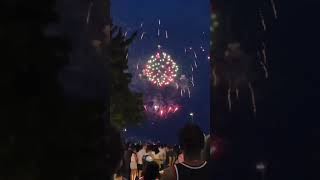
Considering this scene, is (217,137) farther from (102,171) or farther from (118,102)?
(118,102)

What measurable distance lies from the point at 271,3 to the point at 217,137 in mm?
975

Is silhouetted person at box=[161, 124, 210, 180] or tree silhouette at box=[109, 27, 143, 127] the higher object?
tree silhouette at box=[109, 27, 143, 127]

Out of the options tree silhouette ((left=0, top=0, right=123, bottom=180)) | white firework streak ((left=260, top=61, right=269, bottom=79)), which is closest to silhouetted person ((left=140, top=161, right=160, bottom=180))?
tree silhouette ((left=0, top=0, right=123, bottom=180))

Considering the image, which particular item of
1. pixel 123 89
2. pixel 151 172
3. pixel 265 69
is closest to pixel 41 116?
pixel 265 69

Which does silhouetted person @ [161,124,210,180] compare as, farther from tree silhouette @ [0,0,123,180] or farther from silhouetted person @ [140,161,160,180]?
silhouetted person @ [140,161,160,180]

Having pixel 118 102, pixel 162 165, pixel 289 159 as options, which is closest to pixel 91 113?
pixel 289 159

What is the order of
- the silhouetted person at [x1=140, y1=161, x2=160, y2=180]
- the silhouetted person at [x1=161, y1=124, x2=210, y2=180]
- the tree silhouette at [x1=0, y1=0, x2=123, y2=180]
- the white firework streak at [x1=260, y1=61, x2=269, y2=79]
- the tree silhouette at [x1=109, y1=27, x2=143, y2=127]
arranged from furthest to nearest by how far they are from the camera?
the tree silhouette at [x1=109, y1=27, x2=143, y2=127] < the silhouetted person at [x1=140, y1=161, x2=160, y2=180] < the tree silhouette at [x1=0, y1=0, x2=123, y2=180] < the silhouetted person at [x1=161, y1=124, x2=210, y2=180] < the white firework streak at [x1=260, y1=61, x2=269, y2=79]

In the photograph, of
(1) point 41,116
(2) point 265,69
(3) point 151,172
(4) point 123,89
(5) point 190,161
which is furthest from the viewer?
(4) point 123,89

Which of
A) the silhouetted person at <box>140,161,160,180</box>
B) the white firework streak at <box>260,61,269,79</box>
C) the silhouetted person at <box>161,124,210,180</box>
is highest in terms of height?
the white firework streak at <box>260,61,269,79</box>

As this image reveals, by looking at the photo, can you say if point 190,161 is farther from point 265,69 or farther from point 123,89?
point 123,89

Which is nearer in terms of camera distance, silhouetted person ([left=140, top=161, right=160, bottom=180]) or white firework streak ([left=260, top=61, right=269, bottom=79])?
white firework streak ([left=260, top=61, right=269, bottom=79])

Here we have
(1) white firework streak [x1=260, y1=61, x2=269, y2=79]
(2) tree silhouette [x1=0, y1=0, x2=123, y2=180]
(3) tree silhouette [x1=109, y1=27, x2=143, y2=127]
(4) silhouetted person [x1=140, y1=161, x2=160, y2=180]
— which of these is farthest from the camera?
(3) tree silhouette [x1=109, y1=27, x2=143, y2=127]

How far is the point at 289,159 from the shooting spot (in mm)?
3975

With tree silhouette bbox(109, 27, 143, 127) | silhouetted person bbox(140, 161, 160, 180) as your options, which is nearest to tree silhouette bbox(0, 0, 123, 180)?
silhouetted person bbox(140, 161, 160, 180)
